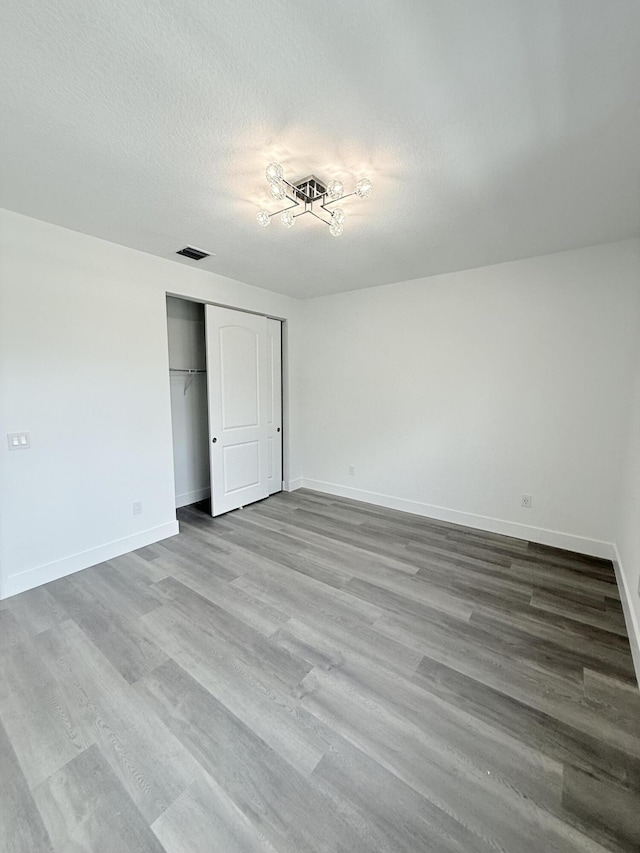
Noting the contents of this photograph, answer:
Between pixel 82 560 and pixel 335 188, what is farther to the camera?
pixel 82 560

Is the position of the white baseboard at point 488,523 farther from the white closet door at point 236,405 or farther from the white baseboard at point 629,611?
the white closet door at point 236,405

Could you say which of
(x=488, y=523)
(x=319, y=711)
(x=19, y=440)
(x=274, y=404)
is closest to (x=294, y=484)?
(x=274, y=404)

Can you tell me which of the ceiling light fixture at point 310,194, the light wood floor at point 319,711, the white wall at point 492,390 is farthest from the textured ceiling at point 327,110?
the light wood floor at point 319,711

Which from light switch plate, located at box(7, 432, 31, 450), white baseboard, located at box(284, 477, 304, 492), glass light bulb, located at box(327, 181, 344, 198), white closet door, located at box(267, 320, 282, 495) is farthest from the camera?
white baseboard, located at box(284, 477, 304, 492)

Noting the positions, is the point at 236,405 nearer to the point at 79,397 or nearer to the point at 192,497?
the point at 192,497

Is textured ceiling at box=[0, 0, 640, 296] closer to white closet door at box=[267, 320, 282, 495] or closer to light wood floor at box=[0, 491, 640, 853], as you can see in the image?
white closet door at box=[267, 320, 282, 495]

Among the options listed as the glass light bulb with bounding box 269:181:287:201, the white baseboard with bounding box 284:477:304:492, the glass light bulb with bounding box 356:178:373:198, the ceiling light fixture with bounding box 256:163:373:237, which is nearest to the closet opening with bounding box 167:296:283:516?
the white baseboard with bounding box 284:477:304:492

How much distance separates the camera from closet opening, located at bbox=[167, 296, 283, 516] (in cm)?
360

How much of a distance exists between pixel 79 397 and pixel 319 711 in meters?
2.62

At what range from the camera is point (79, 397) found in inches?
101

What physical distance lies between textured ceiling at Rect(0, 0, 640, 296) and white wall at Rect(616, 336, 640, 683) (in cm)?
143

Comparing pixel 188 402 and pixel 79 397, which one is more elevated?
pixel 79 397

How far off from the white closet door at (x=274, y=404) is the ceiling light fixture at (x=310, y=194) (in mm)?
2141

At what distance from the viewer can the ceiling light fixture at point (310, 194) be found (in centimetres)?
163
